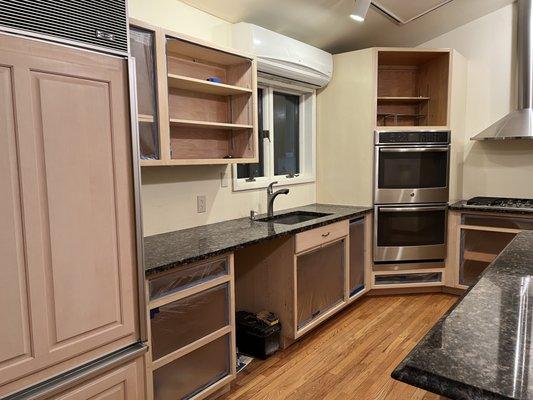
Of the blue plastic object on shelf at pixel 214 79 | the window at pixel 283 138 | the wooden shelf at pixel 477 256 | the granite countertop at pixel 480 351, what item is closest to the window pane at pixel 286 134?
the window at pixel 283 138

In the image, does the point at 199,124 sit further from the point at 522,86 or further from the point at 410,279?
the point at 522,86

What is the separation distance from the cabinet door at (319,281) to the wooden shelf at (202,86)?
1223 mm

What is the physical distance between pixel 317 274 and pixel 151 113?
1.68 m

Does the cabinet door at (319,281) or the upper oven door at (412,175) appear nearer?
the cabinet door at (319,281)

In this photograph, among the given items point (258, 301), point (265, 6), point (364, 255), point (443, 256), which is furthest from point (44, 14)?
point (443, 256)

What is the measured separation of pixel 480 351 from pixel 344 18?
3133 mm

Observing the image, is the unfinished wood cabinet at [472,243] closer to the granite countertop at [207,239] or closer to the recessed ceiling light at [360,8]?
the granite countertop at [207,239]

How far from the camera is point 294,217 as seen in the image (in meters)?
3.49

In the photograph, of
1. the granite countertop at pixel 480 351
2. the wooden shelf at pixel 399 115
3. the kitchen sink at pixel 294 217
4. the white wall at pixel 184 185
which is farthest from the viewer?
the wooden shelf at pixel 399 115

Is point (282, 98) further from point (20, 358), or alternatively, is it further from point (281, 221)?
point (20, 358)

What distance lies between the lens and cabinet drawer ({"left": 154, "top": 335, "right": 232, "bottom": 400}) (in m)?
1.92

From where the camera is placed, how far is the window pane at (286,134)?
12.2 ft

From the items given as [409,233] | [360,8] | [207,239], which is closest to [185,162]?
[207,239]

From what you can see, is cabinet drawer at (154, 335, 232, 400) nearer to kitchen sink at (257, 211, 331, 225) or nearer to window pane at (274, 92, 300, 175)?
kitchen sink at (257, 211, 331, 225)
